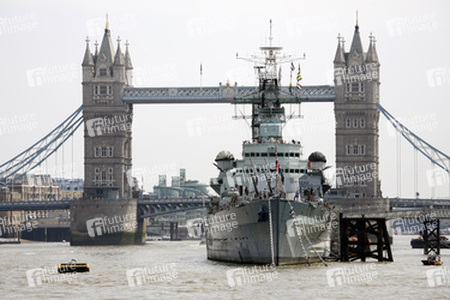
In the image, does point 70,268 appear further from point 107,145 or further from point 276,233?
point 107,145

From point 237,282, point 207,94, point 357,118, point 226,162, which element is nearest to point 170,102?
point 207,94

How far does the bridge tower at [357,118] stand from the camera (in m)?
132

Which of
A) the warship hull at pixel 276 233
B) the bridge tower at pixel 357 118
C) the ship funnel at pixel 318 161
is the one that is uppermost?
the bridge tower at pixel 357 118

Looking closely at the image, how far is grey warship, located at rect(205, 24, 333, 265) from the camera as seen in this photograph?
185ft

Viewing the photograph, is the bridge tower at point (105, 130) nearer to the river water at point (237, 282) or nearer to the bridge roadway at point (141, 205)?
the bridge roadway at point (141, 205)

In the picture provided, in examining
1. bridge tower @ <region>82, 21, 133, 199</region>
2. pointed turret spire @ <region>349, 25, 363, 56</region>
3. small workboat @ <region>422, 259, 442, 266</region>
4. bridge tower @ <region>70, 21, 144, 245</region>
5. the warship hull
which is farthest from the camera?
pointed turret spire @ <region>349, 25, 363, 56</region>

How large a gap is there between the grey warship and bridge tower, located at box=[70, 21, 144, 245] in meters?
55.4

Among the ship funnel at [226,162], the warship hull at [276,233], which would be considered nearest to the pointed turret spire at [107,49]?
the ship funnel at [226,162]

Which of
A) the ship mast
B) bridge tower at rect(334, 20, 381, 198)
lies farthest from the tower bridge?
the ship mast

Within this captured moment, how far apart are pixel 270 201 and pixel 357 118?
80.7 meters

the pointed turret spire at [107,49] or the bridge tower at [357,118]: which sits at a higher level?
→ the pointed turret spire at [107,49]

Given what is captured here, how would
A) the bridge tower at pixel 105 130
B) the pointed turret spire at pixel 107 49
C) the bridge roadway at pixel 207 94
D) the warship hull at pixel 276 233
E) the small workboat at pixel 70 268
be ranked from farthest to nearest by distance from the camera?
1. the pointed turret spire at pixel 107 49
2. the bridge tower at pixel 105 130
3. the bridge roadway at pixel 207 94
4. the small workboat at pixel 70 268
5. the warship hull at pixel 276 233

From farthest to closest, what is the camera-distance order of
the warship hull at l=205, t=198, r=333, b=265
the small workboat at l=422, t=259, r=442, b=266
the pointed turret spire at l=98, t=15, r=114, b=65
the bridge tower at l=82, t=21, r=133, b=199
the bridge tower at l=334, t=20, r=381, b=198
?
the pointed turret spire at l=98, t=15, r=114, b=65 < the bridge tower at l=82, t=21, r=133, b=199 < the bridge tower at l=334, t=20, r=381, b=198 < the small workboat at l=422, t=259, r=442, b=266 < the warship hull at l=205, t=198, r=333, b=265

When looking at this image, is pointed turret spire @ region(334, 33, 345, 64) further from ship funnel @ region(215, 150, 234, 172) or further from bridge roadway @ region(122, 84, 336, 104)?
ship funnel @ region(215, 150, 234, 172)
